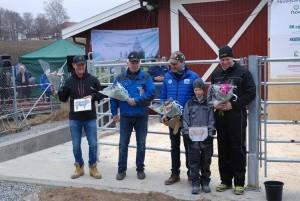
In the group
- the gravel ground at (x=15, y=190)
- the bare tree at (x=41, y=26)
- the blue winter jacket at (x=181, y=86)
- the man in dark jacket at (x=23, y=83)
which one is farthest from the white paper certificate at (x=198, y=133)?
the bare tree at (x=41, y=26)

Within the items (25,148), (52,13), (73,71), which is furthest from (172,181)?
(52,13)

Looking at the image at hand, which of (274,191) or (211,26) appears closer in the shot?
(274,191)

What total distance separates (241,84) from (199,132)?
30.9 inches

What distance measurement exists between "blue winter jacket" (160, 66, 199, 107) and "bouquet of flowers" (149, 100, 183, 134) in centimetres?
10

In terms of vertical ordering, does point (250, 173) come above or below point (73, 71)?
below

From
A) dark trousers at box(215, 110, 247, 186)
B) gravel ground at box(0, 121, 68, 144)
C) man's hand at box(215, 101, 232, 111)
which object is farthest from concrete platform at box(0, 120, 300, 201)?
gravel ground at box(0, 121, 68, 144)

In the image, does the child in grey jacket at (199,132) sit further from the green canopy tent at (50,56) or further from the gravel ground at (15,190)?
Answer: the green canopy tent at (50,56)

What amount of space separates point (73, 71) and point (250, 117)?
8.66 feet

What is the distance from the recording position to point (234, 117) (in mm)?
5914

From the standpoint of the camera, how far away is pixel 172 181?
6.68m

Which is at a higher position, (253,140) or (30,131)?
(253,140)

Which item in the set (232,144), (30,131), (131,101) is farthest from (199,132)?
(30,131)

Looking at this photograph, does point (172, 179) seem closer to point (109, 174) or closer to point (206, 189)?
point (206, 189)

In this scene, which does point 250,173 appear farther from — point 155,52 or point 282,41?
point 155,52
